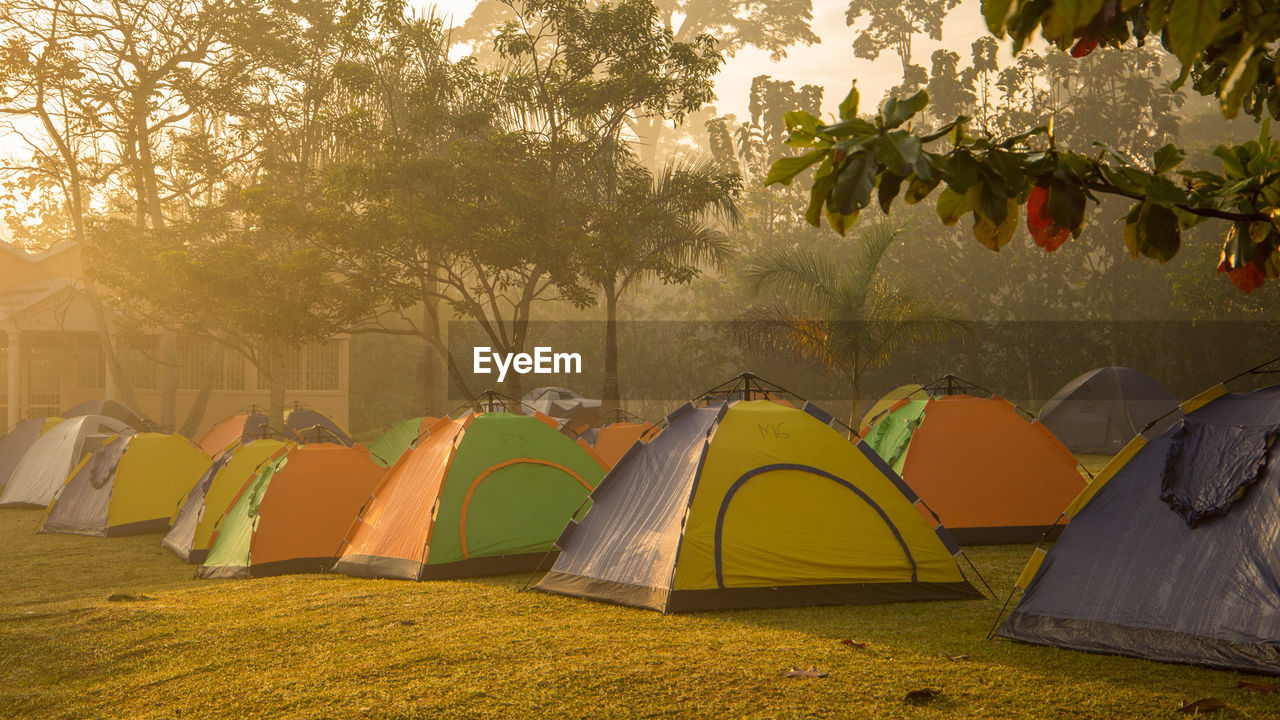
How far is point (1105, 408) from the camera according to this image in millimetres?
21875

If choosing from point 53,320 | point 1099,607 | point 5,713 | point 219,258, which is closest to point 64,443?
point 219,258

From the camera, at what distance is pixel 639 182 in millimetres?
16953

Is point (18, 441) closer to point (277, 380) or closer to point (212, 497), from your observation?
point (277, 380)

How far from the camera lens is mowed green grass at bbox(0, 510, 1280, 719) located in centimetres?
479

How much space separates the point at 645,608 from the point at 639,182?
36.2ft

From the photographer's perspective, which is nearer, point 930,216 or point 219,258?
point 219,258

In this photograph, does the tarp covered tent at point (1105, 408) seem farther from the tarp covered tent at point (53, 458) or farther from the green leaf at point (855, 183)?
the green leaf at point (855, 183)

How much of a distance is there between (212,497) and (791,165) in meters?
9.82

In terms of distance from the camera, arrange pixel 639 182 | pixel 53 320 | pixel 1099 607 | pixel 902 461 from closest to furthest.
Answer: pixel 1099 607 → pixel 902 461 → pixel 639 182 → pixel 53 320

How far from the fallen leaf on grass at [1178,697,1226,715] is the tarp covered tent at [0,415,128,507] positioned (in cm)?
1505

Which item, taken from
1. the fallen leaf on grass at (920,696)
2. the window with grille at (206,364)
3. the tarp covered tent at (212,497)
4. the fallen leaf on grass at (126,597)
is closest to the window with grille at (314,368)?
the window with grille at (206,364)

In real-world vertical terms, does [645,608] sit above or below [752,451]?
below

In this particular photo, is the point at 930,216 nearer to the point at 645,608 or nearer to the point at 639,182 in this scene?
the point at 639,182

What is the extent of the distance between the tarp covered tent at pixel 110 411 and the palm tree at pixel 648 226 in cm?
905
